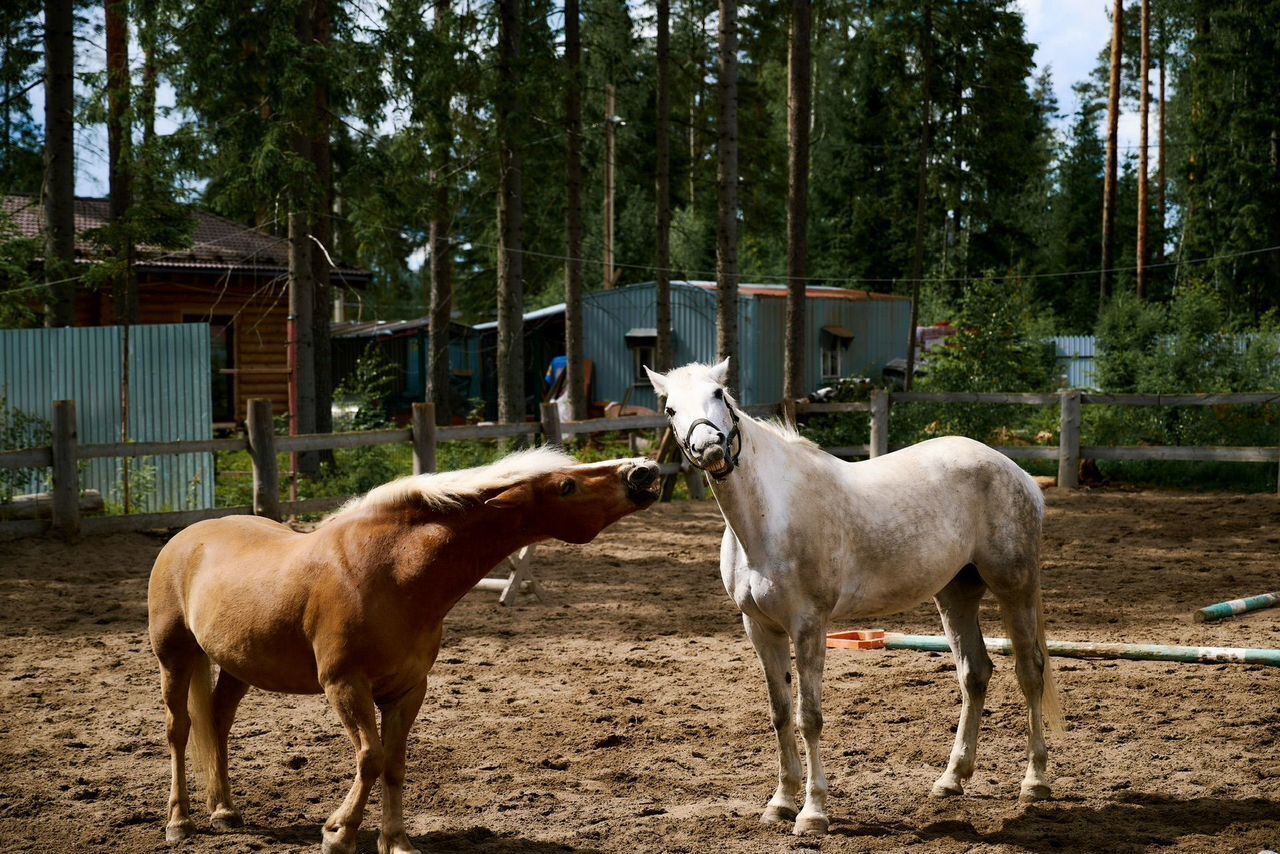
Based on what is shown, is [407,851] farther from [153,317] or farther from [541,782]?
[153,317]

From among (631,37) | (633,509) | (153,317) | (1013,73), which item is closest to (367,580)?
(633,509)

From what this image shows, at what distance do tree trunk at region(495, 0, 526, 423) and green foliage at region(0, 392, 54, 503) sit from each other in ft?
24.3

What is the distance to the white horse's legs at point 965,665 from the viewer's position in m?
4.29

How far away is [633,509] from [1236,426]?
1351cm

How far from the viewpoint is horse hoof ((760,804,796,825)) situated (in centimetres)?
395

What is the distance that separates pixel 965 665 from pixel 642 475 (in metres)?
2.09

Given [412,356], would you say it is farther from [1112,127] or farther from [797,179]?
[1112,127]

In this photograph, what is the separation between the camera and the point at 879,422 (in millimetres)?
14688

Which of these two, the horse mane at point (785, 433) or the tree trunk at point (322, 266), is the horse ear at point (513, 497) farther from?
the tree trunk at point (322, 266)

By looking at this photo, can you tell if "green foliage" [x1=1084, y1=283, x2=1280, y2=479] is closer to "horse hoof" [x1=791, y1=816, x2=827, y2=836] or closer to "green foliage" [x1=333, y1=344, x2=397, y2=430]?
"green foliage" [x1=333, y1=344, x2=397, y2=430]

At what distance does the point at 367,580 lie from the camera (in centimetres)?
338

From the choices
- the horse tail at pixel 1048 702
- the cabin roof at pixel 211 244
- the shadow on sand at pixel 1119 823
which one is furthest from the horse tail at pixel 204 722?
the cabin roof at pixel 211 244

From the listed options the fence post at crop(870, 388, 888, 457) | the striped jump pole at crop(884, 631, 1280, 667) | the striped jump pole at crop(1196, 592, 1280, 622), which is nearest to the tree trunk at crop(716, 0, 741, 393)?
the fence post at crop(870, 388, 888, 457)

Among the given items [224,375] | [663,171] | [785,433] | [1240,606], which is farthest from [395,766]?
[663,171]
